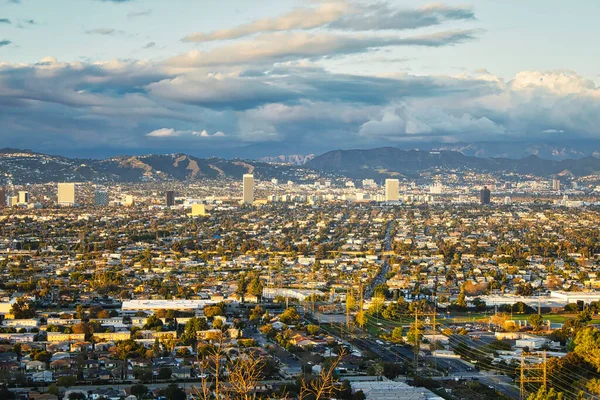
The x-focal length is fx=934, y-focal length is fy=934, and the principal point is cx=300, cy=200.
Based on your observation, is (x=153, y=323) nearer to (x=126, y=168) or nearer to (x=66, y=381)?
(x=66, y=381)

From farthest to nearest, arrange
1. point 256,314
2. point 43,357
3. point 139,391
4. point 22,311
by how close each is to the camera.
Result: point 256,314 < point 22,311 < point 43,357 < point 139,391

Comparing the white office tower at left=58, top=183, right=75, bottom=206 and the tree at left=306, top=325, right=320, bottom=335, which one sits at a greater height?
the white office tower at left=58, top=183, right=75, bottom=206

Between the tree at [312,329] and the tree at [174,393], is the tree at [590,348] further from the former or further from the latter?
the tree at [174,393]

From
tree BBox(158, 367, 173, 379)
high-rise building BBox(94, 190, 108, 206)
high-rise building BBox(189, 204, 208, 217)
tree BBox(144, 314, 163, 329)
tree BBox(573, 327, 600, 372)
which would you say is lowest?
tree BBox(158, 367, 173, 379)

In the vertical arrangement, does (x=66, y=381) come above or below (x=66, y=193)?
below

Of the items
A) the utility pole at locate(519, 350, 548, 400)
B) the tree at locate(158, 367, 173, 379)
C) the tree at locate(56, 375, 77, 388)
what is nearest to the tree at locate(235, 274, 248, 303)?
the tree at locate(158, 367, 173, 379)

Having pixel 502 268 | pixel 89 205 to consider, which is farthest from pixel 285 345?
pixel 89 205

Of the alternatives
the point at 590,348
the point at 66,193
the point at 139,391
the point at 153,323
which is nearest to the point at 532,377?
the point at 590,348

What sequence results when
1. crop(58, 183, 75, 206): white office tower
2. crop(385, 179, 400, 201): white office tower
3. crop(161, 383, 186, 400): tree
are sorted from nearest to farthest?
crop(161, 383, 186, 400): tree < crop(58, 183, 75, 206): white office tower < crop(385, 179, 400, 201): white office tower

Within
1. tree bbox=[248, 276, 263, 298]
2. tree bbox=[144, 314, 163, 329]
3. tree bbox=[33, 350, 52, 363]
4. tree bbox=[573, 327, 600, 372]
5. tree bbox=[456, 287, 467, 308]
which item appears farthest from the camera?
tree bbox=[248, 276, 263, 298]

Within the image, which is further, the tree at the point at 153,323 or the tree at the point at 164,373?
the tree at the point at 153,323

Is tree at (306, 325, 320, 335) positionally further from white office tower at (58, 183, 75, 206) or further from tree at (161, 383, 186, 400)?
white office tower at (58, 183, 75, 206)

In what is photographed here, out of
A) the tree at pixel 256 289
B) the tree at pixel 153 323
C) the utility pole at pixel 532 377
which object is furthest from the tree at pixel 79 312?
the utility pole at pixel 532 377
